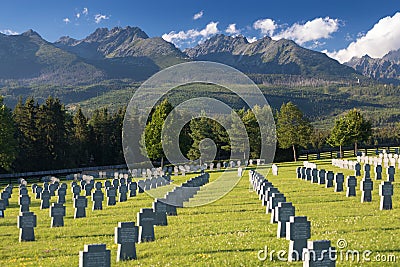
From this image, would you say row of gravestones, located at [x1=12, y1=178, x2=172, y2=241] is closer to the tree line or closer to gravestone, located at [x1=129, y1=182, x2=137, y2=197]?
gravestone, located at [x1=129, y1=182, x2=137, y2=197]

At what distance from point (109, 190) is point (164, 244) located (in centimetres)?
1289

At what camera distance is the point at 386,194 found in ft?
56.6

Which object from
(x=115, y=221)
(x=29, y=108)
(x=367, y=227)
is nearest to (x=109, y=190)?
(x=115, y=221)

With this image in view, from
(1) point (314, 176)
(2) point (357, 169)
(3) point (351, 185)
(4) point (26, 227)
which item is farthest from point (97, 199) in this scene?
(2) point (357, 169)

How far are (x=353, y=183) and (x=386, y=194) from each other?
14.1 ft

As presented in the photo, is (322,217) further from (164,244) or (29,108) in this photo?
(29,108)

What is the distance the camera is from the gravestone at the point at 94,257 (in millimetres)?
9062

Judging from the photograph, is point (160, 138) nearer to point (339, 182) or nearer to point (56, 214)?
point (339, 182)

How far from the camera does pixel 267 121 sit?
267 feet

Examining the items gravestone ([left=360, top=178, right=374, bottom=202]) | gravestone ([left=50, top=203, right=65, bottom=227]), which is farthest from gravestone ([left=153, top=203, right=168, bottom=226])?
gravestone ([left=360, top=178, right=374, bottom=202])

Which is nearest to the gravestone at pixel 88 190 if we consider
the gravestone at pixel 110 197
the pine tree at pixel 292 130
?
the gravestone at pixel 110 197

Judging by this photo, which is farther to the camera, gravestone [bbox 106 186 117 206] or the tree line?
the tree line

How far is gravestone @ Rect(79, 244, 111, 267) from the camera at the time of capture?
906 cm

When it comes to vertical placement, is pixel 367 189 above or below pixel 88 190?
above
